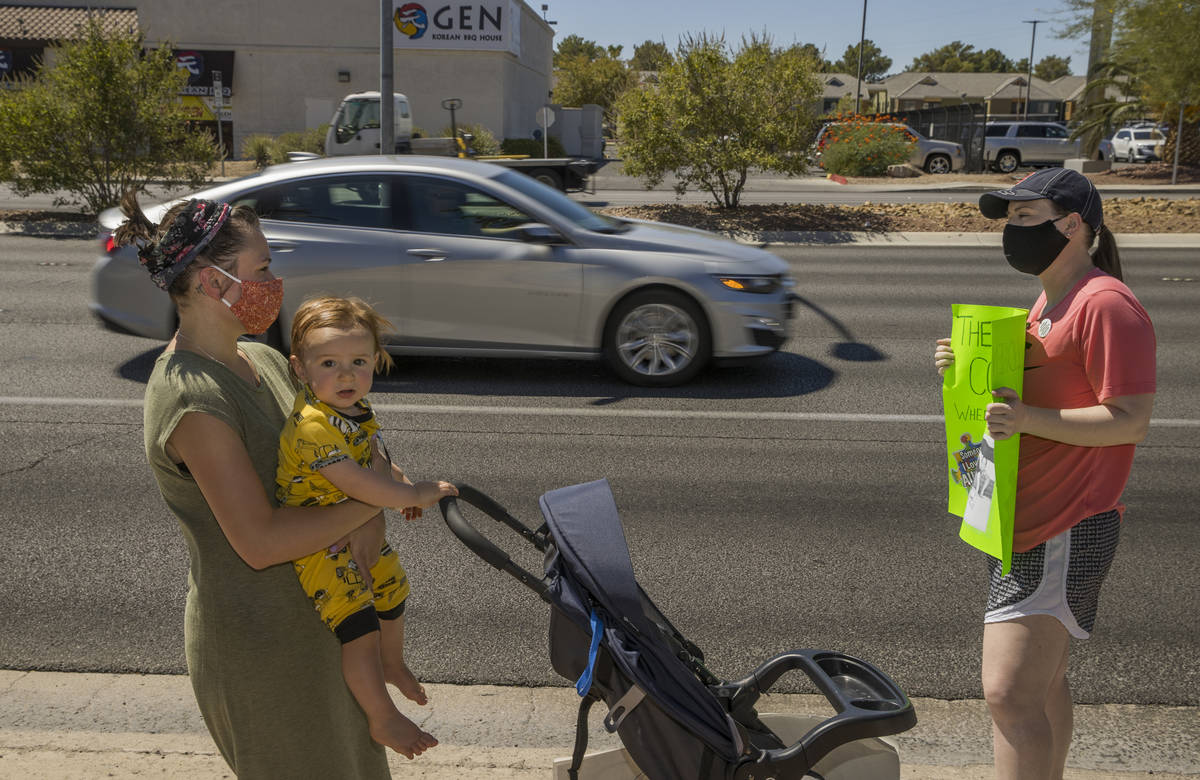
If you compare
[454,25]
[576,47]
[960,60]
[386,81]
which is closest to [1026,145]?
[454,25]

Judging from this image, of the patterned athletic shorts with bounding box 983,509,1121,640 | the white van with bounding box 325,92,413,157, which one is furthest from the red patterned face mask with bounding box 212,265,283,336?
the white van with bounding box 325,92,413,157

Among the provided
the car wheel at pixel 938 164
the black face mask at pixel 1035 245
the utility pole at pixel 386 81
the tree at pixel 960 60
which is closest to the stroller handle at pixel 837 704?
the black face mask at pixel 1035 245

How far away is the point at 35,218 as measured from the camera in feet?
67.9

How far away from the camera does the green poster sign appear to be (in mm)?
2842

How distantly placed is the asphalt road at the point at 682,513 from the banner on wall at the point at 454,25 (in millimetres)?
36065

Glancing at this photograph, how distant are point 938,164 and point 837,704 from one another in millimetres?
40931

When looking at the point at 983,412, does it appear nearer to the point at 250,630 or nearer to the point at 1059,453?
the point at 1059,453

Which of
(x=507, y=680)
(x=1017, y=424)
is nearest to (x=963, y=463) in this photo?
(x=1017, y=424)

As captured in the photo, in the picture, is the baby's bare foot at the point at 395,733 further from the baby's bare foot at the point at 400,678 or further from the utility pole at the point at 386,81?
the utility pole at the point at 386,81

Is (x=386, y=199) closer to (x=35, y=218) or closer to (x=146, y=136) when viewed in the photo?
(x=146, y=136)

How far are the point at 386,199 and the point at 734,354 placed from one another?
3147 mm

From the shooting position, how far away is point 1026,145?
40312mm

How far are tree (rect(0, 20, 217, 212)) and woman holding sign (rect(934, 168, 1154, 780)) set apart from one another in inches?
745

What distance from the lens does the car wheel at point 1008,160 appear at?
133ft
